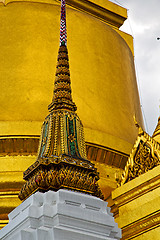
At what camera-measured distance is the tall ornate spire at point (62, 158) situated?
3510 millimetres

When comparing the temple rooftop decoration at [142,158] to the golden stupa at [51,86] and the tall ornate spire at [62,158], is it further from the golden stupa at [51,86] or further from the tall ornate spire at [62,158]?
the golden stupa at [51,86]

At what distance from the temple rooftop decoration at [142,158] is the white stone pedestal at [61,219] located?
39.4 inches

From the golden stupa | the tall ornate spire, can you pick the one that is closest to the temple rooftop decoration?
the tall ornate spire

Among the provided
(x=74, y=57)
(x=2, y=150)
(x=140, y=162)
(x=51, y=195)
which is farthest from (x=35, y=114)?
(x=51, y=195)

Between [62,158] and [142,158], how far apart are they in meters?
1.22

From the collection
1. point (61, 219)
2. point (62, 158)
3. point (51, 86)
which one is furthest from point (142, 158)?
point (51, 86)

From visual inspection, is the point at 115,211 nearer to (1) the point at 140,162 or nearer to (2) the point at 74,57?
(1) the point at 140,162

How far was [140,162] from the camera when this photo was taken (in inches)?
180

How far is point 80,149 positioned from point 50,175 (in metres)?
0.44

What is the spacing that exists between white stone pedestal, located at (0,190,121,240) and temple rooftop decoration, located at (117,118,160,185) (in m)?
1.00

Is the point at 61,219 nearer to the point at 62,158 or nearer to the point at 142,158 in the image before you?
the point at 62,158

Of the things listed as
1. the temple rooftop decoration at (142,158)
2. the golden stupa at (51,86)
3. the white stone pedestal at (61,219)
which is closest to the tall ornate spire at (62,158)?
the white stone pedestal at (61,219)

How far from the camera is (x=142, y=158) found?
180 inches

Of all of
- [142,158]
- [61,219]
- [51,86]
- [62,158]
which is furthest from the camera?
[51,86]
